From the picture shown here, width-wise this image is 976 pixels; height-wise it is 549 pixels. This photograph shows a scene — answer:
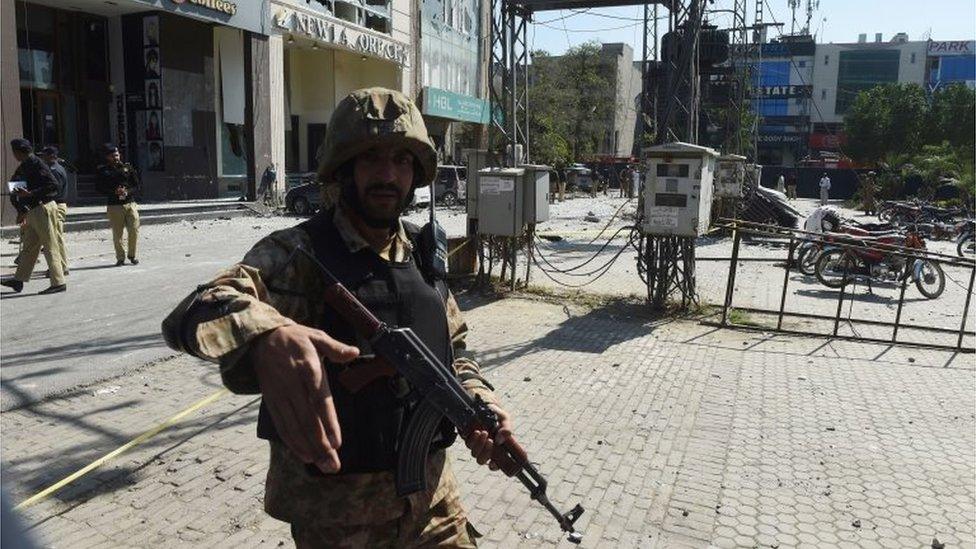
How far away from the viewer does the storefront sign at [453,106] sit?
32406 millimetres

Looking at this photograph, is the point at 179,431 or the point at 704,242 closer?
the point at 179,431

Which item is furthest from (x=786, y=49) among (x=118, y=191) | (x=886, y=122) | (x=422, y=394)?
(x=422, y=394)

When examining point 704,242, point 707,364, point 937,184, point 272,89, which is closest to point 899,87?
point 937,184

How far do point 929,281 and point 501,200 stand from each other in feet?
23.0

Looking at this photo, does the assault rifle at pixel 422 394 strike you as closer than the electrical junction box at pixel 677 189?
Yes

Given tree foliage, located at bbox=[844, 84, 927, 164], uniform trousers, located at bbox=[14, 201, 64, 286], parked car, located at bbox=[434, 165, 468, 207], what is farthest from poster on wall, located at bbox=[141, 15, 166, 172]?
tree foliage, located at bbox=[844, 84, 927, 164]

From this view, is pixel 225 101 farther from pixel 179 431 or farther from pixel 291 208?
pixel 179 431

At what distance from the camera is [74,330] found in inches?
263

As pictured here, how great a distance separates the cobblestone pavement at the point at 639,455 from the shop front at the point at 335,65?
2149cm

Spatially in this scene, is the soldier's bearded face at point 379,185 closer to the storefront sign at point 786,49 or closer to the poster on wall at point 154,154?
the poster on wall at point 154,154

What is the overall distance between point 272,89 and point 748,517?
22.4 m

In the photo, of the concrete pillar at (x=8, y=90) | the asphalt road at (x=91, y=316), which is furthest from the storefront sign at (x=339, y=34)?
the asphalt road at (x=91, y=316)

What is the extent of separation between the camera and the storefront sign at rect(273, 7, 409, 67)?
2280 cm

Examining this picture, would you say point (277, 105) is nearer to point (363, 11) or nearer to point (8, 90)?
point (363, 11)
